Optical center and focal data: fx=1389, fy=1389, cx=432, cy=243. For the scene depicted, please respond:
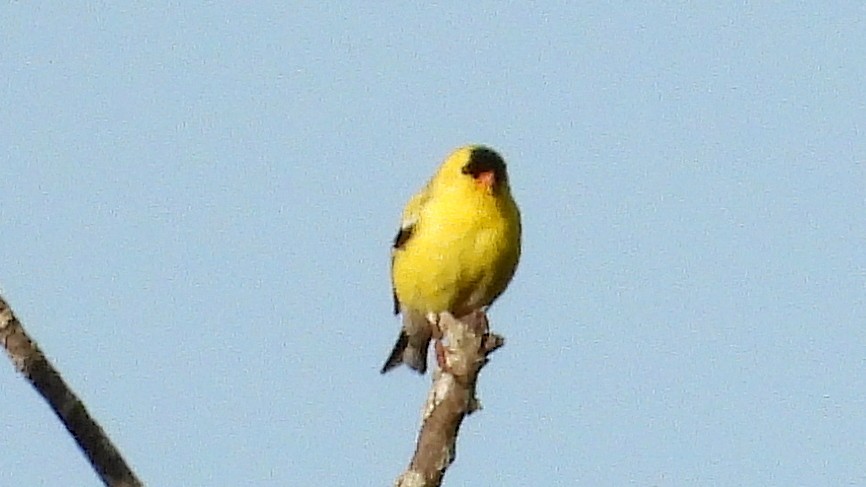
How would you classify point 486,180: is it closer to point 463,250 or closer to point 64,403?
point 463,250

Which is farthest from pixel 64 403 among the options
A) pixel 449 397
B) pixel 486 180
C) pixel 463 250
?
pixel 486 180

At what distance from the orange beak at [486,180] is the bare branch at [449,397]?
2.66 metres

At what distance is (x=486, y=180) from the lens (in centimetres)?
571

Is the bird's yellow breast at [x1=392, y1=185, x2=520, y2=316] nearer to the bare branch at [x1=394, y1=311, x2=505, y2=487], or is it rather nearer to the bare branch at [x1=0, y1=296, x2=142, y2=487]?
the bare branch at [x1=394, y1=311, x2=505, y2=487]

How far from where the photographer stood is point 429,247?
5609mm

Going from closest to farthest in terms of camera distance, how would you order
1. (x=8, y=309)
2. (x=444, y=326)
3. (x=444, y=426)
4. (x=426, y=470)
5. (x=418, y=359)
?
(x=8, y=309) → (x=426, y=470) → (x=444, y=426) → (x=444, y=326) → (x=418, y=359)

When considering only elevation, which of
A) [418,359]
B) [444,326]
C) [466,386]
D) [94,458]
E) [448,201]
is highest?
[448,201]

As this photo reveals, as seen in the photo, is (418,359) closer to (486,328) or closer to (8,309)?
(486,328)

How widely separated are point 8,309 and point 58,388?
0.15 m

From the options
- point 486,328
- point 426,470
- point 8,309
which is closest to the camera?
point 8,309

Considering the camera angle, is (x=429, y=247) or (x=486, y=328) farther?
(x=429, y=247)

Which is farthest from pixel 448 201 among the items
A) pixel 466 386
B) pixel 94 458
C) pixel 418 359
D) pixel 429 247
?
pixel 94 458

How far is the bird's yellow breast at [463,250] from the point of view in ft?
18.1

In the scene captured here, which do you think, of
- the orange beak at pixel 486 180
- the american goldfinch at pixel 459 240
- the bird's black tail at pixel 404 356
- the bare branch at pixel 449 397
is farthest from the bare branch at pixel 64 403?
the bird's black tail at pixel 404 356
